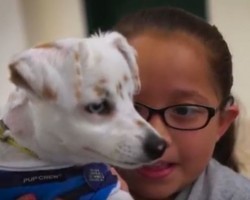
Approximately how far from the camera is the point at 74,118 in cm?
76

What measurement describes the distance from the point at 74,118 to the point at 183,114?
21cm

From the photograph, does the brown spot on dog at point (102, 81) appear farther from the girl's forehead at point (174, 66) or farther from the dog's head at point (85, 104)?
the girl's forehead at point (174, 66)

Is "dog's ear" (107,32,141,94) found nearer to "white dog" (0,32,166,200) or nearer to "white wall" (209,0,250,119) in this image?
"white dog" (0,32,166,200)

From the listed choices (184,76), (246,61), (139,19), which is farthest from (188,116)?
(246,61)

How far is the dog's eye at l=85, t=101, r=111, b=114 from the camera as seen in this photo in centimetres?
75

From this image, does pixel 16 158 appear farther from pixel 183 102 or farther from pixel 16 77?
pixel 183 102

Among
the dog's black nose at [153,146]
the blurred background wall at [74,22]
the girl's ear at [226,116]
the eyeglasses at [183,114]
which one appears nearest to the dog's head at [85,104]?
the dog's black nose at [153,146]

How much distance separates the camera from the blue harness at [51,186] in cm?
79

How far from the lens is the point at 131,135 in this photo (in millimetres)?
750

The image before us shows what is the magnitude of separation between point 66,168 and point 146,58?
0.21 metres

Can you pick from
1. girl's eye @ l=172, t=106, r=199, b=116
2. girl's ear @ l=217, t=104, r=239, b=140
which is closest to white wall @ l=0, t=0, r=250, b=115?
girl's ear @ l=217, t=104, r=239, b=140

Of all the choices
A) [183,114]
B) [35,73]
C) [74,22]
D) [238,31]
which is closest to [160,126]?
[183,114]

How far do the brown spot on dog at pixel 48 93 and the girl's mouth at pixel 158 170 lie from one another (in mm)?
238

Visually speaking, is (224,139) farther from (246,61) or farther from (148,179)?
(246,61)
